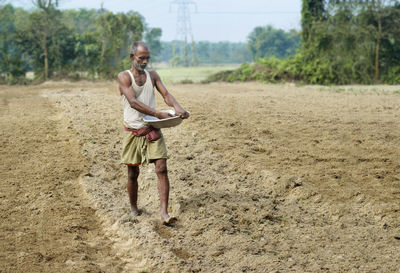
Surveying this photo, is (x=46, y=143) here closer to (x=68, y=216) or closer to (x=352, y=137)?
(x=68, y=216)

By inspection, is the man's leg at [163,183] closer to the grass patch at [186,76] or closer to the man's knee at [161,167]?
the man's knee at [161,167]

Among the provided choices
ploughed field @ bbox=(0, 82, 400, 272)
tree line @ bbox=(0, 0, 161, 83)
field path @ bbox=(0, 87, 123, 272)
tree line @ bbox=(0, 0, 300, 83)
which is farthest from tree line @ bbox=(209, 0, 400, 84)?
field path @ bbox=(0, 87, 123, 272)

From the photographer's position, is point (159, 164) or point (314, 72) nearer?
point (159, 164)

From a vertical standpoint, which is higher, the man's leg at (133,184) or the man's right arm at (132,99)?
the man's right arm at (132,99)

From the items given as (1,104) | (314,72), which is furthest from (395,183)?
(314,72)

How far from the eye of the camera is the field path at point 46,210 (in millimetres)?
4297

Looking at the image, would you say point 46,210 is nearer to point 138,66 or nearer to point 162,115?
point 162,115

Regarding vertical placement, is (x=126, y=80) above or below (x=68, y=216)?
above

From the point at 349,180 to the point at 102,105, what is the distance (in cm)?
785

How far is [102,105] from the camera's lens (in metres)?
12.7

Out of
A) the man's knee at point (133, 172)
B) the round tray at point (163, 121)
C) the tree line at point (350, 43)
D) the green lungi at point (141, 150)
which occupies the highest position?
the tree line at point (350, 43)

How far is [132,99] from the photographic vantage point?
4.80 meters

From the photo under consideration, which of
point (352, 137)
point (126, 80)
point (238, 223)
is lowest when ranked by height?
point (238, 223)

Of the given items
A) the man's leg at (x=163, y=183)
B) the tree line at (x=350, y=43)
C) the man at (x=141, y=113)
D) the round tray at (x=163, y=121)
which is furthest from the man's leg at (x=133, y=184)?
the tree line at (x=350, y=43)
